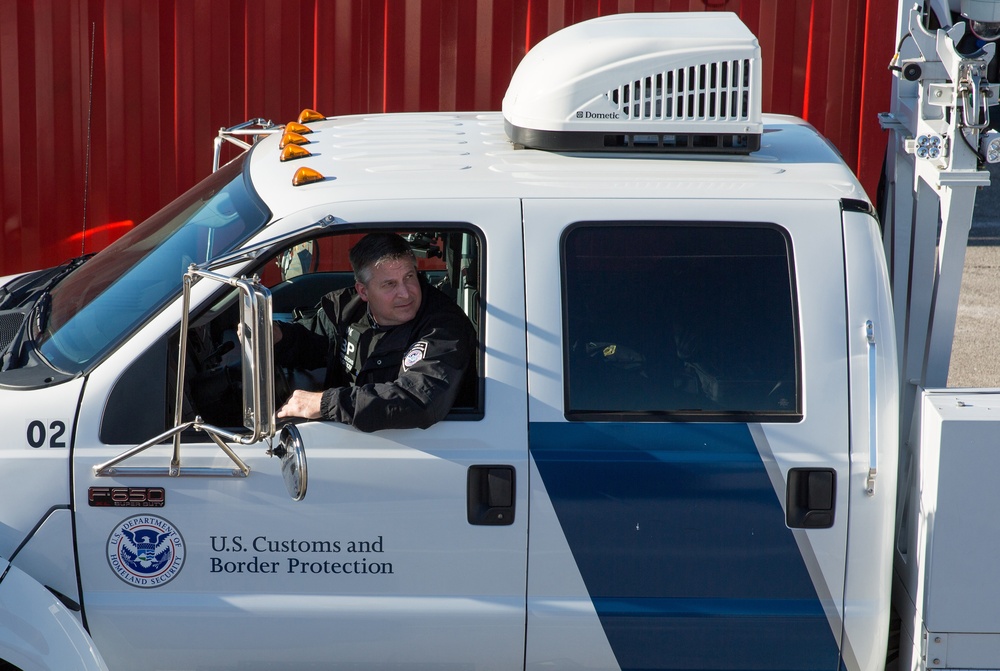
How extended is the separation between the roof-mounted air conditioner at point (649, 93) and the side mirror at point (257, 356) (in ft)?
3.67

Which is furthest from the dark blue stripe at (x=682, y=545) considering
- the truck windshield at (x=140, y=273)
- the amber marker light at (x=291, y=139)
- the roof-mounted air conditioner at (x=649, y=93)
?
the amber marker light at (x=291, y=139)

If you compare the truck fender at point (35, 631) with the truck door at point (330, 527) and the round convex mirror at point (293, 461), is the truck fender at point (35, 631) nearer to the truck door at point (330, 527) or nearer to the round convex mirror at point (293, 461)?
the truck door at point (330, 527)

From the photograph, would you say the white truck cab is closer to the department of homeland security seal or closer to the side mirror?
the department of homeland security seal

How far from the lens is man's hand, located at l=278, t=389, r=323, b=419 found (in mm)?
2827

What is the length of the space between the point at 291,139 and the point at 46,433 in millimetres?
1214

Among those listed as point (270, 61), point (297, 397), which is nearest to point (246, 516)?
point (297, 397)

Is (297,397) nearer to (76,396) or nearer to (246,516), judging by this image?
(246,516)

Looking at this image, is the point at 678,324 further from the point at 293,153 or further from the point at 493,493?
the point at 293,153

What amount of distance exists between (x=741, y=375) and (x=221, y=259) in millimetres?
1330

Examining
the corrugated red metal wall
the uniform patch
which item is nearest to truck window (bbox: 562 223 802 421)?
the uniform patch

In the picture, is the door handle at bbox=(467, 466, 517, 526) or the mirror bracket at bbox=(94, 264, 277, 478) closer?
the mirror bracket at bbox=(94, 264, 277, 478)

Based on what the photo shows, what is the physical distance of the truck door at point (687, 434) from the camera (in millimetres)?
→ 2773

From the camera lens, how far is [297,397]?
9.45ft

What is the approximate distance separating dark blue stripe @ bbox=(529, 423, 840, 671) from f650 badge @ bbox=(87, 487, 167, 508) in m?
0.95
